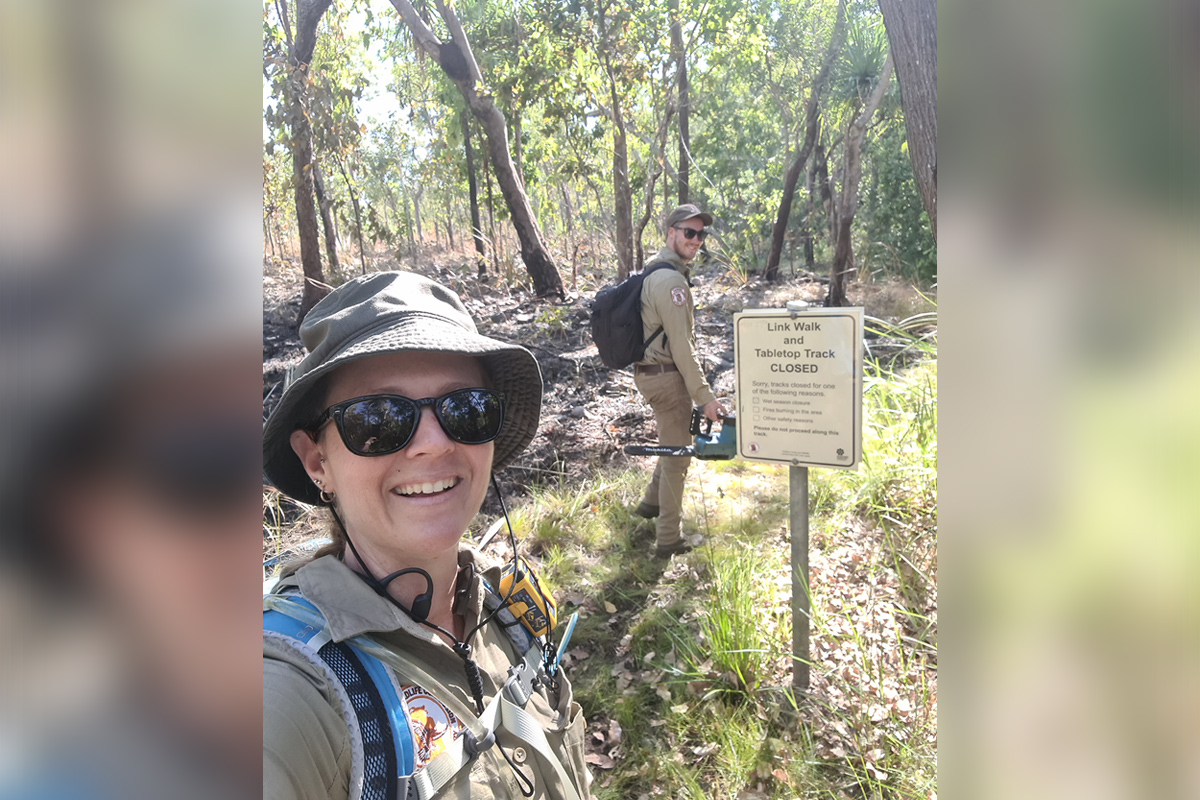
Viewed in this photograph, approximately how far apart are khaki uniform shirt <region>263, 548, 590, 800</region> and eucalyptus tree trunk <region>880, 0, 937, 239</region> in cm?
230

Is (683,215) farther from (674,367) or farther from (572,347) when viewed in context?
(572,347)

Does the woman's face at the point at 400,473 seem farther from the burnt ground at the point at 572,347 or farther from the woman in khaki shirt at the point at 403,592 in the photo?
the burnt ground at the point at 572,347

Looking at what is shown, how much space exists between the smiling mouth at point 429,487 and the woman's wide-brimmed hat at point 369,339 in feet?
0.93

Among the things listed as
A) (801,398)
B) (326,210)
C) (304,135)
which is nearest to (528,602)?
(801,398)

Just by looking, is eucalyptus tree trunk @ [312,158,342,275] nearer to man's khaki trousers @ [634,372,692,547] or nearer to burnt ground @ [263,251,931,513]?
burnt ground @ [263,251,931,513]

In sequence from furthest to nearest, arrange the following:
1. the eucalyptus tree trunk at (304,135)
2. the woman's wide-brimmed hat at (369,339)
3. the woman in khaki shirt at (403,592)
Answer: the eucalyptus tree trunk at (304,135) < the woman's wide-brimmed hat at (369,339) < the woman in khaki shirt at (403,592)

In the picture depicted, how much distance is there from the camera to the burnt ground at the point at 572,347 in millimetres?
6199

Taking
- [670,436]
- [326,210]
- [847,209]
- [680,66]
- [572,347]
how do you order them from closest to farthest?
[670,436] → [572,347] → [326,210] → [847,209] → [680,66]

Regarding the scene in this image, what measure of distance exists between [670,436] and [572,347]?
3.74 metres

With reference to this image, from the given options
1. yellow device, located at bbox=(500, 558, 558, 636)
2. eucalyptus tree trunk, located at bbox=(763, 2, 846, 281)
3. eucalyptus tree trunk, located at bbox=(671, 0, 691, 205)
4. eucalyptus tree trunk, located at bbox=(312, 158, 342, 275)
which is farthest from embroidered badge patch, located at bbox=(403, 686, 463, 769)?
eucalyptus tree trunk, located at bbox=(763, 2, 846, 281)

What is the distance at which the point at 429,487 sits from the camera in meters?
1.50

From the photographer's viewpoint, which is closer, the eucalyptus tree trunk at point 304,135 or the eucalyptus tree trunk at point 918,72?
the eucalyptus tree trunk at point 918,72

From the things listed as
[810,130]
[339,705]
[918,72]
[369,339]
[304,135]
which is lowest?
[339,705]
